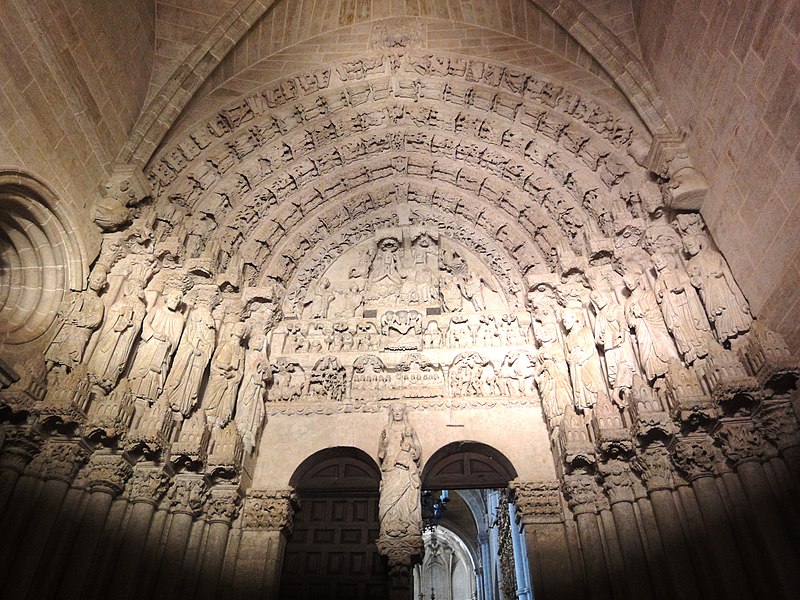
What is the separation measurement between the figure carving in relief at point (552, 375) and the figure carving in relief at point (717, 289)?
192cm

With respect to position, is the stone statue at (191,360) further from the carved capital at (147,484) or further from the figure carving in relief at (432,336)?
the figure carving in relief at (432,336)

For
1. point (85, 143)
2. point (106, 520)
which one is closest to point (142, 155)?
point (85, 143)

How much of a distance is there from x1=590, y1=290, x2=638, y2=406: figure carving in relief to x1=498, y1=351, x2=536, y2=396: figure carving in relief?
1300 mm

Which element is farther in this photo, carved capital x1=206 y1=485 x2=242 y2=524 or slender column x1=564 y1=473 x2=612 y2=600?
carved capital x1=206 y1=485 x2=242 y2=524

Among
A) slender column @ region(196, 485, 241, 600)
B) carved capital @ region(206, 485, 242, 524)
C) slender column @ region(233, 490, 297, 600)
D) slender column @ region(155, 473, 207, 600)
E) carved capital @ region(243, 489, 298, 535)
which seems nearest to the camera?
slender column @ region(155, 473, 207, 600)

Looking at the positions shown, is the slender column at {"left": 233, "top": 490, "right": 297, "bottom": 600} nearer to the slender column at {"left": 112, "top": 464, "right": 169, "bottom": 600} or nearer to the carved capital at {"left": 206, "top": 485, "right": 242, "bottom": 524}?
the carved capital at {"left": 206, "top": 485, "right": 242, "bottom": 524}

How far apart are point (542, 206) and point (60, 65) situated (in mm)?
6583

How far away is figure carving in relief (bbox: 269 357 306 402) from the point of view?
777 cm

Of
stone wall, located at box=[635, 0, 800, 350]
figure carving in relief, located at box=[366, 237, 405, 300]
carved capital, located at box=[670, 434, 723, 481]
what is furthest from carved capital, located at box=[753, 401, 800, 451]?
figure carving in relief, located at box=[366, 237, 405, 300]

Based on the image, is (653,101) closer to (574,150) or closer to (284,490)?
(574,150)

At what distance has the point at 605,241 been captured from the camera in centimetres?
704

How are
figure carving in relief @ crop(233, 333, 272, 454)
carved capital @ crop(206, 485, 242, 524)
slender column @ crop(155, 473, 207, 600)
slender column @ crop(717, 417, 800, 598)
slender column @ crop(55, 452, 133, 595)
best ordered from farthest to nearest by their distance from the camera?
figure carving in relief @ crop(233, 333, 272, 454) < carved capital @ crop(206, 485, 242, 524) < slender column @ crop(155, 473, 207, 600) < slender column @ crop(55, 452, 133, 595) < slender column @ crop(717, 417, 800, 598)

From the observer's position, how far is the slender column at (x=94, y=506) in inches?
195

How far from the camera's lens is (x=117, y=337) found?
6.04m
